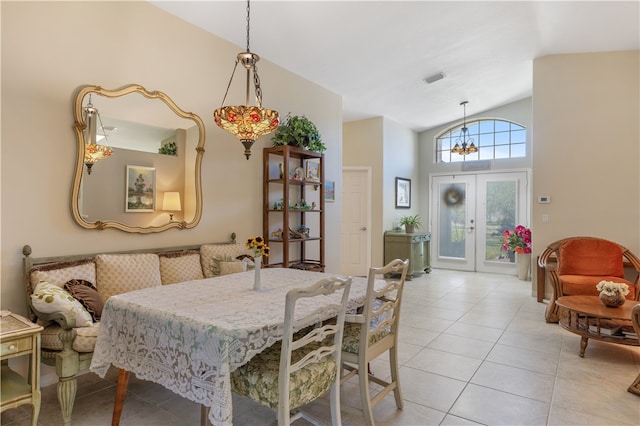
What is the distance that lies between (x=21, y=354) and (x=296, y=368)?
4.84 feet

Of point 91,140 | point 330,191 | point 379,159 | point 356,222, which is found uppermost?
point 379,159

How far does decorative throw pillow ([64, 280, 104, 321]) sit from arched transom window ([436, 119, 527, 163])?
22.3 ft

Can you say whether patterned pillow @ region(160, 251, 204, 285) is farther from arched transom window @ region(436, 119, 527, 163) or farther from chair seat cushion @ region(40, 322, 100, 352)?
arched transom window @ region(436, 119, 527, 163)

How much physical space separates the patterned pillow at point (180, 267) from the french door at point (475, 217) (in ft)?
19.4

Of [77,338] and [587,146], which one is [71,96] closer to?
[77,338]

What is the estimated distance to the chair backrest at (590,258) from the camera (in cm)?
433

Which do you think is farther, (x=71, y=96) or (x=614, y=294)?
(x=614, y=294)

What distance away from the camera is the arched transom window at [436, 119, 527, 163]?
7.10 metres

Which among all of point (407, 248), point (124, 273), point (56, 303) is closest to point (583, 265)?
point (407, 248)

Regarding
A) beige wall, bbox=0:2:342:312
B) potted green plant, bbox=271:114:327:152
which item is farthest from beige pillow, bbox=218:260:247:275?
potted green plant, bbox=271:114:327:152

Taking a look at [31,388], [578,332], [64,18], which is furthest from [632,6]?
[31,388]

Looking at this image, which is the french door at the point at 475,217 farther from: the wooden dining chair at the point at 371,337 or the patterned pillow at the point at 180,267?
the patterned pillow at the point at 180,267

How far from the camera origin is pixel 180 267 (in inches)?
127

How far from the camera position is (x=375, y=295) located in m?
2.00
